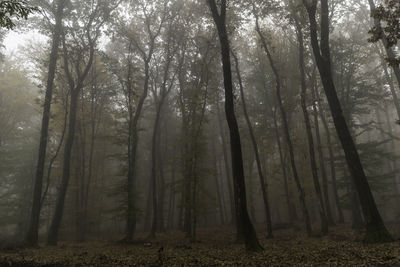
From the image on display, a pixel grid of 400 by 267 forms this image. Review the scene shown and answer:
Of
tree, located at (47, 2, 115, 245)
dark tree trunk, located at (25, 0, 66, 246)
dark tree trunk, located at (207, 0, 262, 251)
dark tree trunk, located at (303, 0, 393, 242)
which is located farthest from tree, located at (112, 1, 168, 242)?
dark tree trunk, located at (303, 0, 393, 242)

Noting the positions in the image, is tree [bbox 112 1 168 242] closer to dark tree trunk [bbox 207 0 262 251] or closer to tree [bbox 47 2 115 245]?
tree [bbox 47 2 115 245]

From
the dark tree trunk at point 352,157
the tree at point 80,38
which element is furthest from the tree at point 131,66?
the dark tree trunk at point 352,157

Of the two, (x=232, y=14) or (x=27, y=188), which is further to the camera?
(x=27, y=188)

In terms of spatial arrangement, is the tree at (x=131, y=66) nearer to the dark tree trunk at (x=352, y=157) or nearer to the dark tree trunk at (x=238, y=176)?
the dark tree trunk at (x=238, y=176)

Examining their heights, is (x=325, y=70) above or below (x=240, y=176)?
above

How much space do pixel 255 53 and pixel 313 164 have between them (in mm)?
11054

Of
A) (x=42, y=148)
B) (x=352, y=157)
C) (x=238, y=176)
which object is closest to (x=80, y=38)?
(x=42, y=148)

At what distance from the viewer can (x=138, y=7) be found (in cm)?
1898

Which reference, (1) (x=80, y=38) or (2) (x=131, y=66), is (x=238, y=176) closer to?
(2) (x=131, y=66)

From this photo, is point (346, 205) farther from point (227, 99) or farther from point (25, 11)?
point (25, 11)

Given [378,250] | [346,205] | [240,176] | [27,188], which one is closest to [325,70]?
[240,176]

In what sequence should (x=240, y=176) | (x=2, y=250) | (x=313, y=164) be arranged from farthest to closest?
(x=313, y=164)
(x=2, y=250)
(x=240, y=176)

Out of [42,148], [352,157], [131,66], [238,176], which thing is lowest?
[238,176]

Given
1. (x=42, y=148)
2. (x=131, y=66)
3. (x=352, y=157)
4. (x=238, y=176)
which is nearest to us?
(x=238, y=176)
